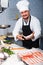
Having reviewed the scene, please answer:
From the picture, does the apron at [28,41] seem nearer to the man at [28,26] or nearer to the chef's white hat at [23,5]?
the man at [28,26]

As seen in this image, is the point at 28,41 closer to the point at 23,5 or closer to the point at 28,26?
the point at 28,26

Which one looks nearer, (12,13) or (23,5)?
(23,5)

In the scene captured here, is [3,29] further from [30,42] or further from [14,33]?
[30,42]

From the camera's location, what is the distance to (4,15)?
1.78 m

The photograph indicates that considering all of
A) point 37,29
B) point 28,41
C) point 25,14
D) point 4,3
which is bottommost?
point 28,41

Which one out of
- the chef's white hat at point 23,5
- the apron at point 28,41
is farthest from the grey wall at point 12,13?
the apron at point 28,41

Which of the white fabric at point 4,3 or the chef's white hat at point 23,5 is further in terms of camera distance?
the white fabric at point 4,3

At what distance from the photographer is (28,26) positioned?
1586 mm

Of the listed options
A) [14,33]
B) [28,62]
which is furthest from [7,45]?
[28,62]

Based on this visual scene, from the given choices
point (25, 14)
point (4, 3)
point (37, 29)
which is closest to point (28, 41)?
point (37, 29)

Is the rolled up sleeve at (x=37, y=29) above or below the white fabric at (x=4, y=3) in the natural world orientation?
below

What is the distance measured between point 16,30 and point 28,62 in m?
0.56

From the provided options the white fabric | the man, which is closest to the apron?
the man

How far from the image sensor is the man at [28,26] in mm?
1575
